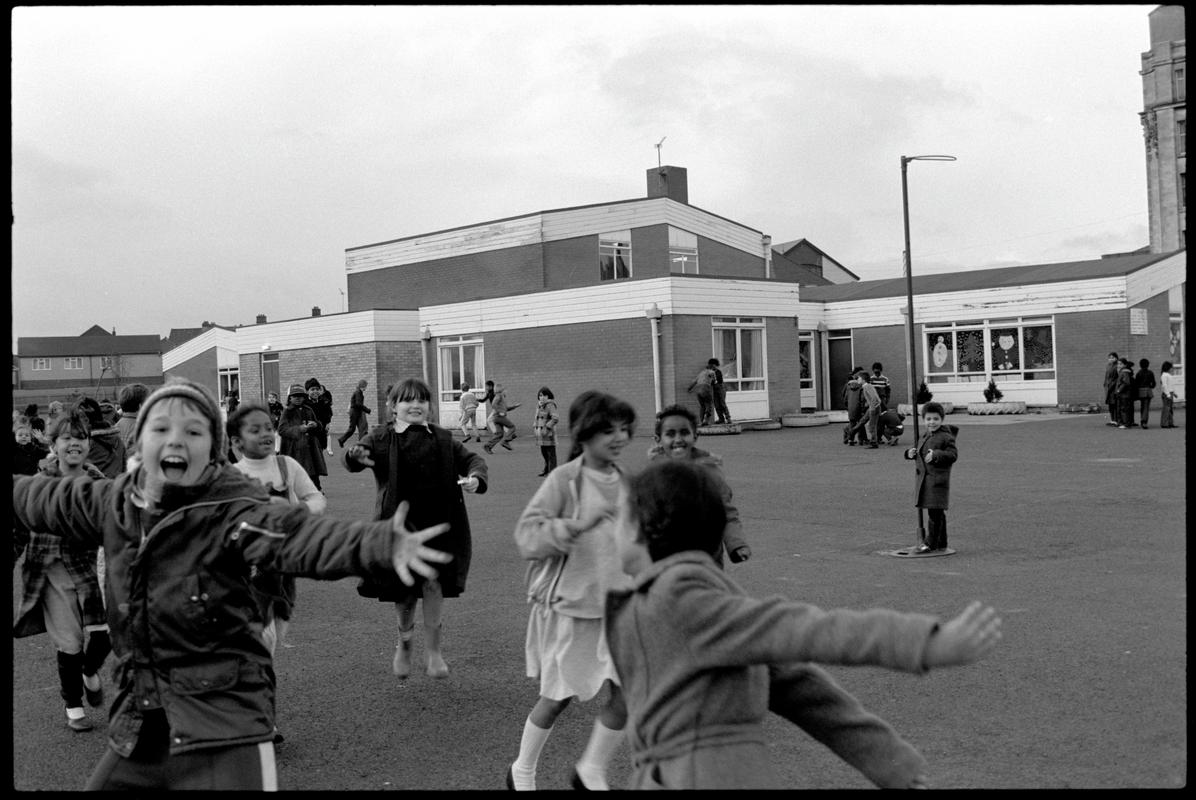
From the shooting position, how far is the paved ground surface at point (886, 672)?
4.96m

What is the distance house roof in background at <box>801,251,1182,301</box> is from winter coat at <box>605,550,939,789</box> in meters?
32.3

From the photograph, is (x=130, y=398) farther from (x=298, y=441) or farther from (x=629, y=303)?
(x=629, y=303)

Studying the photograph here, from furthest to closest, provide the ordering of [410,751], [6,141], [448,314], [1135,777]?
[448,314] → [410,751] → [1135,777] → [6,141]

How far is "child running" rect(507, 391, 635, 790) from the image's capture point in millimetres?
4637

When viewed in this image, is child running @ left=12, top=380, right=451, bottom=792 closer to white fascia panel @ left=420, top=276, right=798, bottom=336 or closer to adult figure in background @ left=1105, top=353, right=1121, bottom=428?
adult figure in background @ left=1105, top=353, right=1121, bottom=428

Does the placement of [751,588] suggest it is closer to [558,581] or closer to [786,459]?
[558,581]

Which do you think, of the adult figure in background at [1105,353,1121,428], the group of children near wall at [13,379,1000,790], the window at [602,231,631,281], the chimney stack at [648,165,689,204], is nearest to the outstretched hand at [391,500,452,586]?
the group of children near wall at [13,379,1000,790]

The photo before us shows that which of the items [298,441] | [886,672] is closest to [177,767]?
[886,672]

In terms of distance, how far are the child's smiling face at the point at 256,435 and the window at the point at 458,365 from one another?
93.9 feet

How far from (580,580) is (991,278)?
34597 millimetres

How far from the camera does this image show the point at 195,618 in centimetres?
308

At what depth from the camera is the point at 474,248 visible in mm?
43938

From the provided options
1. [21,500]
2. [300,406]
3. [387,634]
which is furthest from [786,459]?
[21,500]

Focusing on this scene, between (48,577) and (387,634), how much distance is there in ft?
8.26
